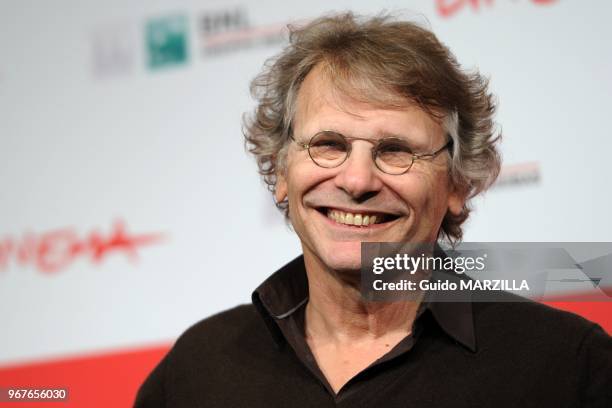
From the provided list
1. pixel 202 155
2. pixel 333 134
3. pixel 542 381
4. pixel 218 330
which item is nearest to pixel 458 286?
pixel 542 381

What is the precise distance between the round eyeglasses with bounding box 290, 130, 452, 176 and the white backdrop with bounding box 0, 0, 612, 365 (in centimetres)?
82

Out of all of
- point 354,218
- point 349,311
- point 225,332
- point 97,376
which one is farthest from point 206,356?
point 97,376

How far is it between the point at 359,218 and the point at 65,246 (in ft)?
5.43

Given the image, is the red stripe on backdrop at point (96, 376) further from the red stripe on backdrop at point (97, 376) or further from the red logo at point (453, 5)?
the red logo at point (453, 5)

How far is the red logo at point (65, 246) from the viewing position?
2834 millimetres

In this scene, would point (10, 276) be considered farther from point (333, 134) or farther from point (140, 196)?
point (333, 134)

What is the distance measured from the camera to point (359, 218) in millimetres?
1588

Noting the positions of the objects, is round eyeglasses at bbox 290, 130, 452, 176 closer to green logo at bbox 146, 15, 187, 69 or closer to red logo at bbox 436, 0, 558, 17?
red logo at bbox 436, 0, 558, 17

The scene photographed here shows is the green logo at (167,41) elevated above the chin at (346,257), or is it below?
above

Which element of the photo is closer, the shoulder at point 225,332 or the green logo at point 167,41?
the shoulder at point 225,332

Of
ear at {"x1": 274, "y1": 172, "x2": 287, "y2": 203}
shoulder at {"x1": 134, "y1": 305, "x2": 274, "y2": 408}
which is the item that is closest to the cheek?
ear at {"x1": 274, "y1": 172, "x2": 287, "y2": 203}

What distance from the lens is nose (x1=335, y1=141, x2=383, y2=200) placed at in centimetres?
154

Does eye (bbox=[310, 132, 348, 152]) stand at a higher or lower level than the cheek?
higher

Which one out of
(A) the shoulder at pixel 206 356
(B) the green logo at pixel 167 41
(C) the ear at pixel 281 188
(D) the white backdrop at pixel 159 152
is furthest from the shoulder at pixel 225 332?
(B) the green logo at pixel 167 41
